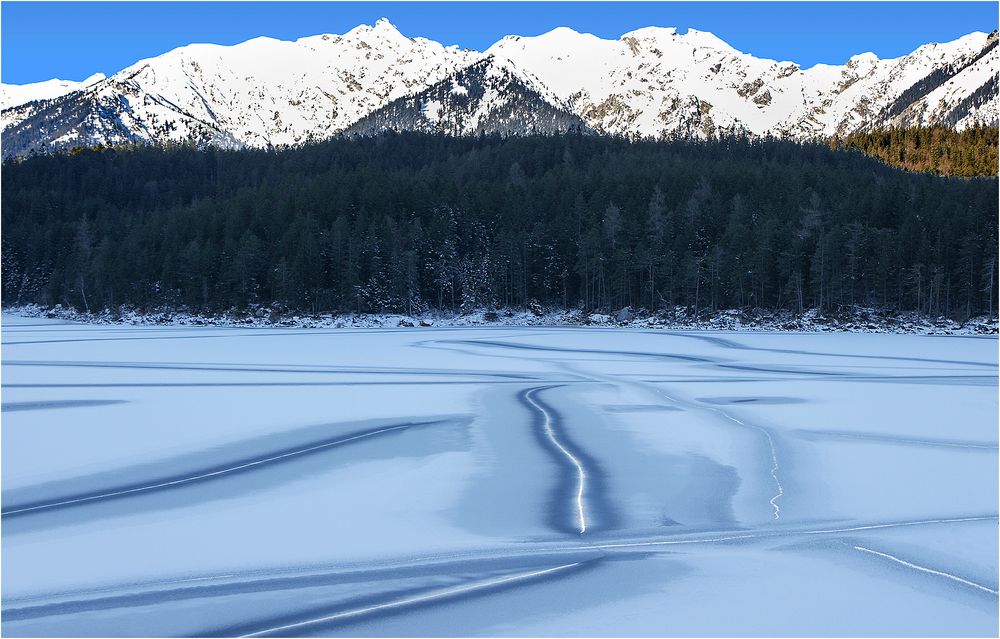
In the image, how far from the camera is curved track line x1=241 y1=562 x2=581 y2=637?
5.55 meters

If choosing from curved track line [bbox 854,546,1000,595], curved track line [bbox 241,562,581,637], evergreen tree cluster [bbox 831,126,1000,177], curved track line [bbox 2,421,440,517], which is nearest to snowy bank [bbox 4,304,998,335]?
curved track line [bbox 2,421,440,517]

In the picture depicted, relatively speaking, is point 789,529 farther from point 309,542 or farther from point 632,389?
point 632,389

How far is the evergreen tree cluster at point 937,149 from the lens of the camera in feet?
491

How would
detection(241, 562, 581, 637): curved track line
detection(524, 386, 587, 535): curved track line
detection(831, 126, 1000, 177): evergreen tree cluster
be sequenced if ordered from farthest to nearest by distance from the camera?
detection(831, 126, 1000, 177): evergreen tree cluster, detection(524, 386, 587, 535): curved track line, detection(241, 562, 581, 637): curved track line

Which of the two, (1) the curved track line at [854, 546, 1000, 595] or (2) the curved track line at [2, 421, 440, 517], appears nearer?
(1) the curved track line at [854, 546, 1000, 595]

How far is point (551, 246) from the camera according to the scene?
71312mm

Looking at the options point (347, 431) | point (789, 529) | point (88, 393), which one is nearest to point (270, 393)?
point (88, 393)

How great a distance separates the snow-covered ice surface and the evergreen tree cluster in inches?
5825

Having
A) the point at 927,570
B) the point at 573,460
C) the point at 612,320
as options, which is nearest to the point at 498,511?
the point at 573,460

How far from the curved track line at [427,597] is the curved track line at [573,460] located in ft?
3.65

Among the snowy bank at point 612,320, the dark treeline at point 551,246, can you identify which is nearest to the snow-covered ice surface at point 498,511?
the snowy bank at point 612,320

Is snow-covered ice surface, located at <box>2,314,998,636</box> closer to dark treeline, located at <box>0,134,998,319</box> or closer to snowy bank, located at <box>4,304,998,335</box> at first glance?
snowy bank, located at <box>4,304,998,335</box>

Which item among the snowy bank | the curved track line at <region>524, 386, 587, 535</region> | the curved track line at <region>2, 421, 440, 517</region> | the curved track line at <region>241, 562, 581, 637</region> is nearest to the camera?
the curved track line at <region>241, 562, 581, 637</region>

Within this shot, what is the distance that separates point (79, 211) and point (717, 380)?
11345cm
